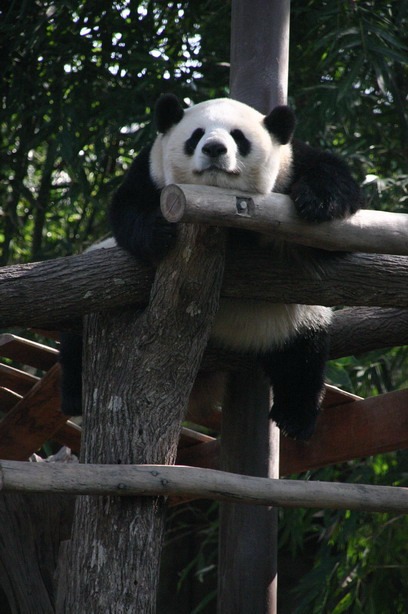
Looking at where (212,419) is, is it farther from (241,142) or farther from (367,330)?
(241,142)

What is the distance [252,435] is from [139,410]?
0.99m

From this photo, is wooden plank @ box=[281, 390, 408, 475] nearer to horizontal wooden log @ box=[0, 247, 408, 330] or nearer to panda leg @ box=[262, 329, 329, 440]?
panda leg @ box=[262, 329, 329, 440]

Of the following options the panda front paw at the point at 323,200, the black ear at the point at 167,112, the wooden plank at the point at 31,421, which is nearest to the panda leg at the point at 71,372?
the wooden plank at the point at 31,421

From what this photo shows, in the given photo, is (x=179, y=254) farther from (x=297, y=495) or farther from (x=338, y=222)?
(x=297, y=495)

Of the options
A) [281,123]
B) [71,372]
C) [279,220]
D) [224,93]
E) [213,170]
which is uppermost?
[224,93]

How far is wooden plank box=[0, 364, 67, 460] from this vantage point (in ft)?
12.5

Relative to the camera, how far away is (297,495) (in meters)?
2.66

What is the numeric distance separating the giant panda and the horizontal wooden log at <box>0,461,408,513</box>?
23.7 inches

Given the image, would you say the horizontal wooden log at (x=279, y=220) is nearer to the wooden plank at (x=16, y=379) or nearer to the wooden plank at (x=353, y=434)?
the wooden plank at (x=353, y=434)

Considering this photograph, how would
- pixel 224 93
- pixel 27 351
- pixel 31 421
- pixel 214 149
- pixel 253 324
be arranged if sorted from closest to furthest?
pixel 214 149
pixel 253 324
pixel 27 351
pixel 31 421
pixel 224 93

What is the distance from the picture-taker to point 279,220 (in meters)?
2.40

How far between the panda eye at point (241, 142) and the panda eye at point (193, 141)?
0.10 metres

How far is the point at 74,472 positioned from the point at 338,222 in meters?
0.96

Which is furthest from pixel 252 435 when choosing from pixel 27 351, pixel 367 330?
pixel 27 351
